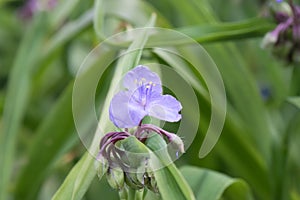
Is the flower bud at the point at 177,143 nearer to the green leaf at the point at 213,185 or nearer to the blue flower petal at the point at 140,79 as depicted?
the blue flower petal at the point at 140,79

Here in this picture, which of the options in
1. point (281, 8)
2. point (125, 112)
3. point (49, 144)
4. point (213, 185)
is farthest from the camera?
point (49, 144)

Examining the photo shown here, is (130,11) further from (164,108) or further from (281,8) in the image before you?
(164,108)

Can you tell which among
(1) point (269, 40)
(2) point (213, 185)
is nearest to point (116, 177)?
(2) point (213, 185)

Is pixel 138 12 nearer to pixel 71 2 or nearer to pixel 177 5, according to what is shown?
pixel 177 5

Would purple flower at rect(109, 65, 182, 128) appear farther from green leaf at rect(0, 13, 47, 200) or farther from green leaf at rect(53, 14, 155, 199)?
green leaf at rect(0, 13, 47, 200)

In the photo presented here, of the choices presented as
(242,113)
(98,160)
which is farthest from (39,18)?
(98,160)

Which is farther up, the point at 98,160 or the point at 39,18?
the point at 39,18
